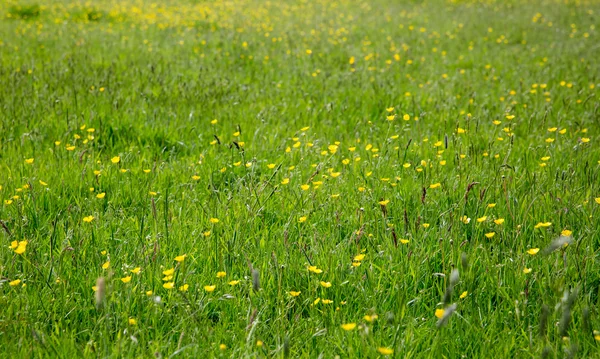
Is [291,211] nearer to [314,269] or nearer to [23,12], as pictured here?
[314,269]

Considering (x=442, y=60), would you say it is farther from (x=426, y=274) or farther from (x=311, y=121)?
(x=426, y=274)

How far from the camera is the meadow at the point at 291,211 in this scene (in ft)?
6.45

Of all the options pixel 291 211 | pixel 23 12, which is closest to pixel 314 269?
pixel 291 211

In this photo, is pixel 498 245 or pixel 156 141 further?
pixel 156 141

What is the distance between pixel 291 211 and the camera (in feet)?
9.39

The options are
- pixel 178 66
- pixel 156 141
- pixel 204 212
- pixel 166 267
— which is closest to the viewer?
pixel 166 267

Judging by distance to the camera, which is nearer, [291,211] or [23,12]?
[291,211]

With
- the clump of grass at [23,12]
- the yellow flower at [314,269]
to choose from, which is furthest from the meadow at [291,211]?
the clump of grass at [23,12]

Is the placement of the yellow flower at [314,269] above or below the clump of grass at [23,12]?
above

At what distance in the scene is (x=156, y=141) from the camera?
4137 mm

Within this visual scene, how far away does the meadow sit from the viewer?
1967 mm

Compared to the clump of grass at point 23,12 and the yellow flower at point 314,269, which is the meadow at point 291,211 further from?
the clump of grass at point 23,12

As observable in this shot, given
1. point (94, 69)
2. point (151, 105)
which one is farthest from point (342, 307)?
point (94, 69)

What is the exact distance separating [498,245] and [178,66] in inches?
194
